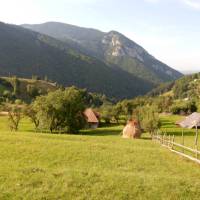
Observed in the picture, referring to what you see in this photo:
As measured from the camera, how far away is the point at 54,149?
27.8m

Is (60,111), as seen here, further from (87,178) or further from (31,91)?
(31,91)

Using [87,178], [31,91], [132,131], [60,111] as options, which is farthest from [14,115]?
[31,91]

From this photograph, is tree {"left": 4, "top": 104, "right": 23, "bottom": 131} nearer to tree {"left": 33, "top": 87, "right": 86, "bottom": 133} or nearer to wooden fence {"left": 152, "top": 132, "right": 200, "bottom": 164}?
tree {"left": 33, "top": 87, "right": 86, "bottom": 133}

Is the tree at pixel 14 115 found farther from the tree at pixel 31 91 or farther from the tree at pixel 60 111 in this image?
the tree at pixel 31 91

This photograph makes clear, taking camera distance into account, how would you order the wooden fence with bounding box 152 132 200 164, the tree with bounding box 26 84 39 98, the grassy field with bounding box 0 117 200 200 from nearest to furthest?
the grassy field with bounding box 0 117 200 200
the wooden fence with bounding box 152 132 200 164
the tree with bounding box 26 84 39 98

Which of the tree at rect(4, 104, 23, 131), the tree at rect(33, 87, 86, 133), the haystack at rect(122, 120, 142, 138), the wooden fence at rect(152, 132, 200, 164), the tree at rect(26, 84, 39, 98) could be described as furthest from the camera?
the tree at rect(26, 84, 39, 98)

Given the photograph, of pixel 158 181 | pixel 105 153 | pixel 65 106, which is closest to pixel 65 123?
pixel 65 106

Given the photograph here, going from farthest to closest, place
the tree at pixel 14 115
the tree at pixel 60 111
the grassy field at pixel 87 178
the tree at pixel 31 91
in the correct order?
the tree at pixel 31 91 → the tree at pixel 14 115 → the tree at pixel 60 111 → the grassy field at pixel 87 178

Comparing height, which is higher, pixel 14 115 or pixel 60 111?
pixel 60 111

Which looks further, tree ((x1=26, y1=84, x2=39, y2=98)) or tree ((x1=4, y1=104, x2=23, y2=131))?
tree ((x1=26, y1=84, x2=39, y2=98))

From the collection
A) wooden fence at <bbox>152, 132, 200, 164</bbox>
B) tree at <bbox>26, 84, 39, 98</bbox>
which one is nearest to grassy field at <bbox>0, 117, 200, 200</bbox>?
wooden fence at <bbox>152, 132, 200, 164</bbox>

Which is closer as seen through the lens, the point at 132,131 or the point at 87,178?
the point at 87,178

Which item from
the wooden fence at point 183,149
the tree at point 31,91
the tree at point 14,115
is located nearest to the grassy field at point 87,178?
the wooden fence at point 183,149

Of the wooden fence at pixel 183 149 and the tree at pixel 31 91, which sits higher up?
the tree at pixel 31 91
